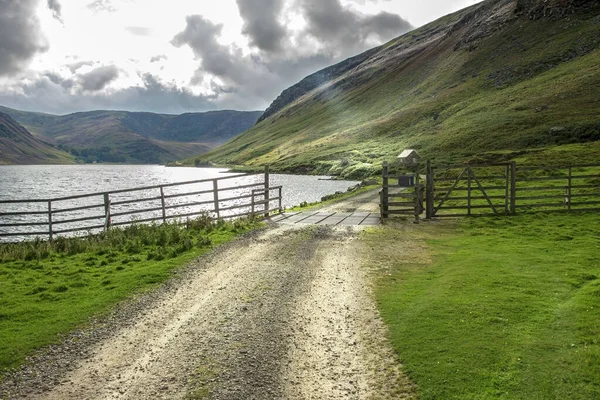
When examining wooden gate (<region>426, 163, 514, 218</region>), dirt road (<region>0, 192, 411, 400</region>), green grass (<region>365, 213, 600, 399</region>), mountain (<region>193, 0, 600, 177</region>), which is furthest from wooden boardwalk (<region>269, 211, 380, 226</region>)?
mountain (<region>193, 0, 600, 177</region>)

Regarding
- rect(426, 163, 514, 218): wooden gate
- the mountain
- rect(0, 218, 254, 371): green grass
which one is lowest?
rect(0, 218, 254, 371): green grass

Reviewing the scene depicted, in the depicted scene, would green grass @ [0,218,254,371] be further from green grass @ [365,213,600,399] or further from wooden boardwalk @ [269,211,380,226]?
green grass @ [365,213,600,399]

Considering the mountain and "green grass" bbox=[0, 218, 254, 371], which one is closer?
"green grass" bbox=[0, 218, 254, 371]

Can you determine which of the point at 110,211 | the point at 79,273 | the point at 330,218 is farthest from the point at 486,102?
the point at 79,273

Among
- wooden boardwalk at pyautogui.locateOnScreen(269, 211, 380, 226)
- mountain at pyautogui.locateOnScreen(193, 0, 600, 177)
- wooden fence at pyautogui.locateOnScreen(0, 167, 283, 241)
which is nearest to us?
wooden fence at pyautogui.locateOnScreen(0, 167, 283, 241)

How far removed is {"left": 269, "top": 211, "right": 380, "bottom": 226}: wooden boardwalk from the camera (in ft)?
74.3

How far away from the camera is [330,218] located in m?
24.7

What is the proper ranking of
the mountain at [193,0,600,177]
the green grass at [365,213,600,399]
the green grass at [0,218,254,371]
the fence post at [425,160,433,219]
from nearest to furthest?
the green grass at [365,213,600,399]
the green grass at [0,218,254,371]
the fence post at [425,160,433,219]
the mountain at [193,0,600,177]

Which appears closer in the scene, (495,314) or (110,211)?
(495,314)

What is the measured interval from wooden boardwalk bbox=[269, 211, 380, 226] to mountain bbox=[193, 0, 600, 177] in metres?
37.1

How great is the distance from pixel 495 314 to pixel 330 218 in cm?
1583

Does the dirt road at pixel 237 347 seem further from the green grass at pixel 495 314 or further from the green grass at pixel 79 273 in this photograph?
the green grass at pixel 79 273

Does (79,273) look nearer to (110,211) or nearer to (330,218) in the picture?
(330,218)

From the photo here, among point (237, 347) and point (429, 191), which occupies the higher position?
point (429, 191)
